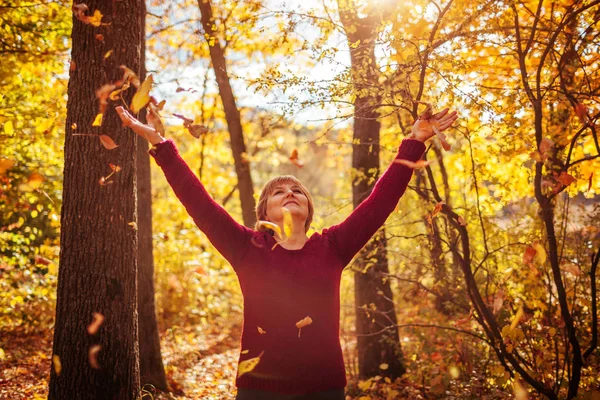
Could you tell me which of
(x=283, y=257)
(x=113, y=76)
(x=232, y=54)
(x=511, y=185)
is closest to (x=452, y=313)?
(x=511, y=185)

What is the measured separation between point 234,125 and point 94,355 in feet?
15.4

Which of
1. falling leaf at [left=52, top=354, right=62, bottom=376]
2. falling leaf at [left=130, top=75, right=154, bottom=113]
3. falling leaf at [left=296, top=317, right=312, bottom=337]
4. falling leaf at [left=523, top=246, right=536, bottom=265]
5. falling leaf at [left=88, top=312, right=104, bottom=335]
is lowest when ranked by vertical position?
falling leaf at [left=52, top=354, right=62, bottom=376]

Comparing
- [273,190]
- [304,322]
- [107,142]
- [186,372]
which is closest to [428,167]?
[273,190]

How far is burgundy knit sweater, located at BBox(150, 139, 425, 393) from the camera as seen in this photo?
2.29 meters

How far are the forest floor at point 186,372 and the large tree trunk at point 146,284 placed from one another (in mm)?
371

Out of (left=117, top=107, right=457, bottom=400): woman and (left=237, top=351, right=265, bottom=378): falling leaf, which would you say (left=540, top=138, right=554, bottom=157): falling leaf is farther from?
(left=237, top=351, right=265, bottom=378): falling leaf

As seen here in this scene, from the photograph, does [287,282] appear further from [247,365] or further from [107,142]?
[107,142]

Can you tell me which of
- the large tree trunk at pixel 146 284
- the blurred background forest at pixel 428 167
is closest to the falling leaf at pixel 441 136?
the blurred background forest at pixel 428 167

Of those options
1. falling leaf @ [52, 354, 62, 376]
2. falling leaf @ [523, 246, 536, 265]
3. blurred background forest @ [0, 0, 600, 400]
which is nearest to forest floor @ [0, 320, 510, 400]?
blurred background forest @ [0, 0, 600, 400]

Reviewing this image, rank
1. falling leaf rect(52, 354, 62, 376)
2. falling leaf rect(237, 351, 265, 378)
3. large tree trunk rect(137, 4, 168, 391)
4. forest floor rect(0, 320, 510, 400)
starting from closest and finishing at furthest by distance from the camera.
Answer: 1. falling leaf rect(237, 351, 265, 378)
2. falling leaf rect(52, 354, 62, 376)
3. forest floor rect(0, 320, 510, 400)
4. large tree trunk rect(137, 4, 168, 391)

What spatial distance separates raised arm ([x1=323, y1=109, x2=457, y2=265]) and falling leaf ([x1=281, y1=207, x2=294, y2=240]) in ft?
0.78

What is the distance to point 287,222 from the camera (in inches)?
98.7

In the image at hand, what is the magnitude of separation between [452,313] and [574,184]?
3104 mm

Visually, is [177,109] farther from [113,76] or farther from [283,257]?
[283,257]
